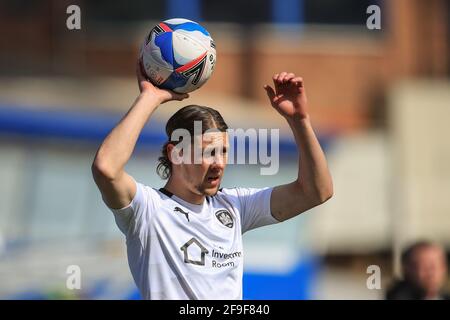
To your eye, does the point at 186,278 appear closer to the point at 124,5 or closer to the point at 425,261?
the point at 425,261

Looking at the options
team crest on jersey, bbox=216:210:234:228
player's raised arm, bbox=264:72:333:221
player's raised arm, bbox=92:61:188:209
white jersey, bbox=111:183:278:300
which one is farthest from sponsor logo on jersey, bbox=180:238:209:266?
player's raised arm, bbox=264:72:333:221

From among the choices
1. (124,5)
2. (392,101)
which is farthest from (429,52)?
(124,5)

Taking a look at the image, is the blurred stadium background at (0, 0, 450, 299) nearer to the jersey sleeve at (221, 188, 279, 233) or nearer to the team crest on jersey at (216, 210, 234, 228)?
the jersey sleeve at (221, 188, 279, 233)

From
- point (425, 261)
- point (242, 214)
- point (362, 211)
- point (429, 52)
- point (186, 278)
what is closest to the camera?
point (186, 278)

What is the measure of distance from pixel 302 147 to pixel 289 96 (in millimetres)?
281

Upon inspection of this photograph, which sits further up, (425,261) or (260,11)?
(260,11)

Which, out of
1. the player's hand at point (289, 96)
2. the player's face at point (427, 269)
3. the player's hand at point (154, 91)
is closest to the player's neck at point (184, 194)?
the player's hand at point (154, 91)

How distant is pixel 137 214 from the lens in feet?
17.2

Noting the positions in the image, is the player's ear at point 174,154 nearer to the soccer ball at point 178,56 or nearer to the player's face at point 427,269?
the soccer ball at point 178,56

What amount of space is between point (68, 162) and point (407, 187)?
27.5 ft

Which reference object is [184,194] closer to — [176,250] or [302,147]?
[176,250]

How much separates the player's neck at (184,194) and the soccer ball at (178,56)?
50 centimetres

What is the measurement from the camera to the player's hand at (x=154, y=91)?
5320mm
